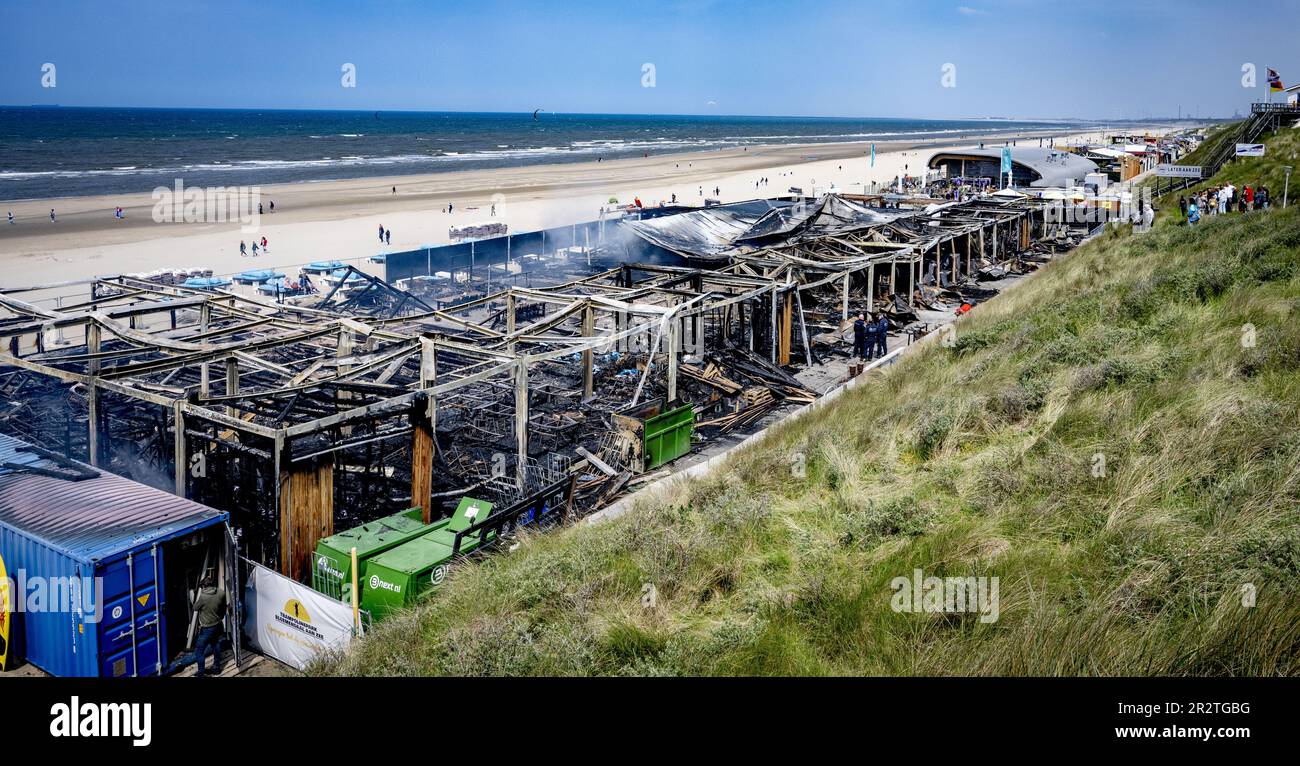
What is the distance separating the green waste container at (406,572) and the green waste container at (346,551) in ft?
0.33

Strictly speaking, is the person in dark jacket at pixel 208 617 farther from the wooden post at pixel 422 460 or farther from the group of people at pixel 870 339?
the group of people at pixel 870 339

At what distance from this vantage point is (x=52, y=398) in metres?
14.6

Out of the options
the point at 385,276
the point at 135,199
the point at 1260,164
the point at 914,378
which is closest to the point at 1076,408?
the point at 914,378

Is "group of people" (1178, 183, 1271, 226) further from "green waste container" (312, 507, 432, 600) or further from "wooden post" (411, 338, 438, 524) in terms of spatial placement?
"green waste container" (312, 507, 432, 600)

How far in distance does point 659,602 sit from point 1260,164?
1745 inches

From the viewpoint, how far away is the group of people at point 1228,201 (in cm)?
3018

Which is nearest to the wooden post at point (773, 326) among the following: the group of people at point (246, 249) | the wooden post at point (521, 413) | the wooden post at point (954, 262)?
the wooden post at point (521, 413)

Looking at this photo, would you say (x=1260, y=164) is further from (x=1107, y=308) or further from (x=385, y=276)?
(x=385, y=276)

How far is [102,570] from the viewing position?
8.03 meters

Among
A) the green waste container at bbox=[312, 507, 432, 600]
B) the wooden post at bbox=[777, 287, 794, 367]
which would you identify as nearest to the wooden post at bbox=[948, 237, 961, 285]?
the wooden post at bbox=[777, 287, 794, 367]

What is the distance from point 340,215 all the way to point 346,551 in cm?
4636

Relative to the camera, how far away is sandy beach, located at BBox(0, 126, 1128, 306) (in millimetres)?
35812

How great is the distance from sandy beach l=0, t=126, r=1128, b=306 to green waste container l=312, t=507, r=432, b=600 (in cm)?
1687
